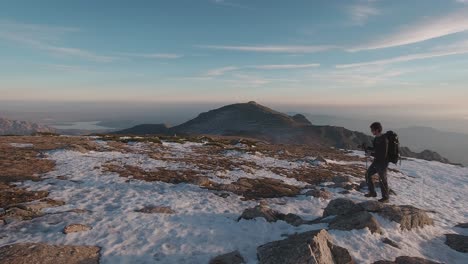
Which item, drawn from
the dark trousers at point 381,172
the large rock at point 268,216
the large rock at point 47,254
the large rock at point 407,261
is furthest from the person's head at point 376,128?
the large rock at point 47,254

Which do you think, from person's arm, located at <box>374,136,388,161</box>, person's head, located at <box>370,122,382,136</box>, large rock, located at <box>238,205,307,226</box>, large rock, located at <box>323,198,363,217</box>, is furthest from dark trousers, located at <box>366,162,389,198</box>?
large rock, located at <box>238,205,307,226</box>

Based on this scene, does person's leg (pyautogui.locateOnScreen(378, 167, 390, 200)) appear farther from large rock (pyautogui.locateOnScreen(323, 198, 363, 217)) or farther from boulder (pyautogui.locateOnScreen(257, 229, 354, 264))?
boulder (pyautogui.locateOnScreen(257, 229, 354, 264))

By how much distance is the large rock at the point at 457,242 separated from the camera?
37.8ft

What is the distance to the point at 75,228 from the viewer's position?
36.2 feet

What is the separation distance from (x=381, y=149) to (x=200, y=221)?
9176mm

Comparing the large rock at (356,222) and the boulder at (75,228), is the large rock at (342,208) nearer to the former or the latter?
the large rock at (356,222)

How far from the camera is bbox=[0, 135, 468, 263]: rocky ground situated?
947cm

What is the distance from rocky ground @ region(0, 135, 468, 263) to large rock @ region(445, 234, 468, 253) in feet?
0.11

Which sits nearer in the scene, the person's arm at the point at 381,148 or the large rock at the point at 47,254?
the large rock at the point at 47,254

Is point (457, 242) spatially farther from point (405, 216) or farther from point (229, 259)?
point (229, 259)

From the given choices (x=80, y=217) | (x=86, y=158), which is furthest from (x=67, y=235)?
(x=86, y=158)

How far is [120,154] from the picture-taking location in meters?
30.5

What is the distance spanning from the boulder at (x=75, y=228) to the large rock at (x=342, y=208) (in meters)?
9.80

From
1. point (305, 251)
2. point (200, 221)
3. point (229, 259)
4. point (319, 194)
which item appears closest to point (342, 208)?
point (319, 194)
